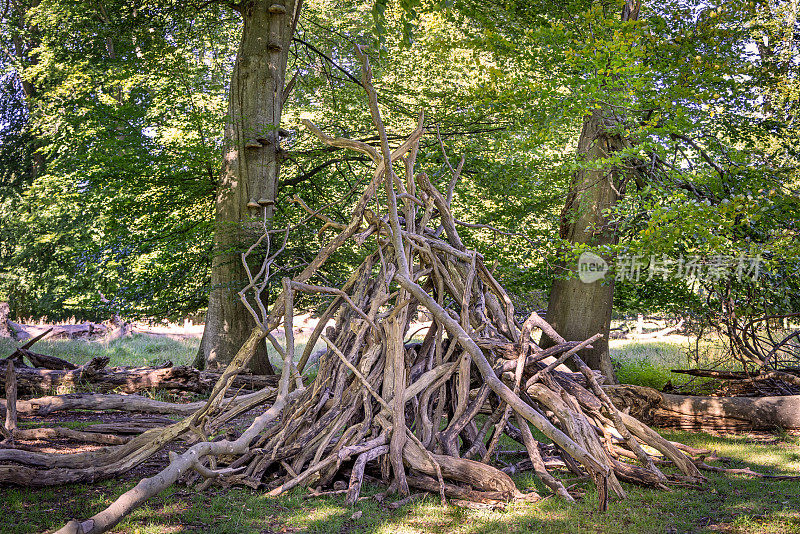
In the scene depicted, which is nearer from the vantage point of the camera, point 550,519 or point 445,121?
point 550,519

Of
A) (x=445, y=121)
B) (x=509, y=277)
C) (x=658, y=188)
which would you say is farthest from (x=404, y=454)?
(x=445, y=121)

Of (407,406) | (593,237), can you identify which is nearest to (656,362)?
(593,237)

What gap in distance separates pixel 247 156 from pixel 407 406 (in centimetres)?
545

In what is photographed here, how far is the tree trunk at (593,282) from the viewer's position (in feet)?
24.7

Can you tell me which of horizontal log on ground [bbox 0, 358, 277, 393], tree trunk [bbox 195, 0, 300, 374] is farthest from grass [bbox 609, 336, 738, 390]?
tree trunk [bbox 195, 0, 300, 374]

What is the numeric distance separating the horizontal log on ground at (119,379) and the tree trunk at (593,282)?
14.3ft

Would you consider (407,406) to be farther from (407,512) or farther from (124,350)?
(124,350)

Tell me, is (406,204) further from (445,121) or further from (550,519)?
(445,121)

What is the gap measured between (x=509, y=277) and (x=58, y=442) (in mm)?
5789

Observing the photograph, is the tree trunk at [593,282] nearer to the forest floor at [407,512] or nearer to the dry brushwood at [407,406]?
the dry brushwood at [407,406]

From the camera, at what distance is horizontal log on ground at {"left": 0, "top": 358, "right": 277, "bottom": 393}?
759 centimetres

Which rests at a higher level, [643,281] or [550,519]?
[643,281]

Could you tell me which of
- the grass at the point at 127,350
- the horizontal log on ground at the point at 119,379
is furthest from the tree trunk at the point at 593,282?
the grass at the point at 127,350

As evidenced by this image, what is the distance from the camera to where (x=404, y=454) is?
397 cm
